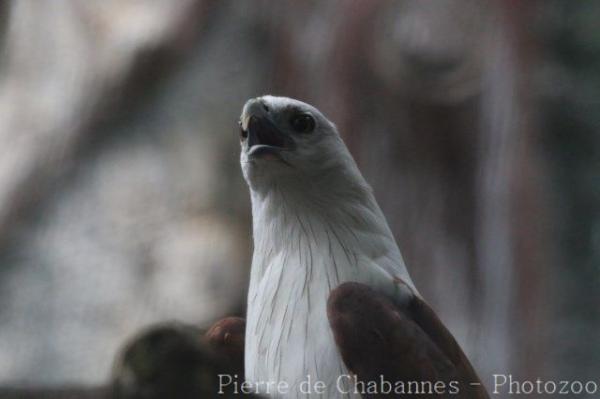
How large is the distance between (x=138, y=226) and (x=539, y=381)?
1063 millimetres

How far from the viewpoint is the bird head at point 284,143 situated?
51.9 inches

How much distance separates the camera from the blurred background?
2068 millimetres

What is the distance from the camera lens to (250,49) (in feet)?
7.80

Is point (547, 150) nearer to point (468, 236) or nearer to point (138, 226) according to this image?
point (468, 236)

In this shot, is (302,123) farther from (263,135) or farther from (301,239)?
→ (301,239)

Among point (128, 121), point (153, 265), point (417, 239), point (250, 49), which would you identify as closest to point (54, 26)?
point (128, 121)

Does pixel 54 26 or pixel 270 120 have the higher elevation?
pixel 54 26

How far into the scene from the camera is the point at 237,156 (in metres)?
2.42

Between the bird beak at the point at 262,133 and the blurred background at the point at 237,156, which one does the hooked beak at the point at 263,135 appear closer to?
the bird beak at the point at 262,133

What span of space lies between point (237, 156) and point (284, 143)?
1.09m

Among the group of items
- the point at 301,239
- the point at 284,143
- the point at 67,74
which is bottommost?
the point at 301,239

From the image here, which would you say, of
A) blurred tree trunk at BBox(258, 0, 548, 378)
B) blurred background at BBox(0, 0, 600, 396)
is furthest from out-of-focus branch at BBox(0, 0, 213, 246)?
blurred tree trunk at BBox(258, 0, 548, 378)

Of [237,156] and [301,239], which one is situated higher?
[237,156]

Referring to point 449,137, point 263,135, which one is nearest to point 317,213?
point 263,135
